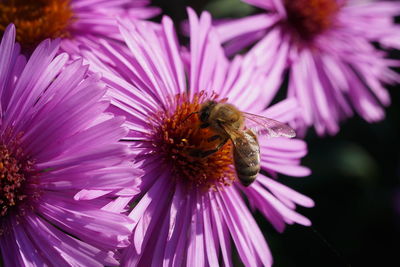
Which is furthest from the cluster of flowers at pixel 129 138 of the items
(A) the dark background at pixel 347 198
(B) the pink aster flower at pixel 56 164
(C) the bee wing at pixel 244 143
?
(A) the dark background at pixel 347 198

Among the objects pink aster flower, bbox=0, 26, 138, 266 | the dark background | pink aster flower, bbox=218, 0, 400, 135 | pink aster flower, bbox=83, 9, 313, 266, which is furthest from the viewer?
the dark background

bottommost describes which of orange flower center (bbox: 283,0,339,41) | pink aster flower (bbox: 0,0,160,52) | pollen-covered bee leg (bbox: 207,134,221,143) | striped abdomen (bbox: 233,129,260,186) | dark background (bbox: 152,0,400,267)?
dark background (bbox: 152,0,400,267)

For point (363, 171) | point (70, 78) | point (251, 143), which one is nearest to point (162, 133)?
point (251, 143)

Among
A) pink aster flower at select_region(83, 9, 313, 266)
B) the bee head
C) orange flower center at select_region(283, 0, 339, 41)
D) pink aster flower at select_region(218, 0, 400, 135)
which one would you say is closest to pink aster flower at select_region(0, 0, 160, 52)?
pink aster flower at select_region(83, 9, 313, 266)

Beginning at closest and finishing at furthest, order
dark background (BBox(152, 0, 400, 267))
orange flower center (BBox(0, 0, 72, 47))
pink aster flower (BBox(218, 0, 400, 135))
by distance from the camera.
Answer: orange flower center (BBox(0, 0, 72, 47)), pink aster flower (BBox(218, 0, 400, 135)), dark background (BBox(152, 0, 400, 267))

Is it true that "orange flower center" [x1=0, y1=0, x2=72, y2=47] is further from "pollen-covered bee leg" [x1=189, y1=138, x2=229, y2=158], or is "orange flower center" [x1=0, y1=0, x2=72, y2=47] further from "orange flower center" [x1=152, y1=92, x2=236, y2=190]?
"pollen-covered bee leg" [x1=189, y1=138, x2=229, y2=158]

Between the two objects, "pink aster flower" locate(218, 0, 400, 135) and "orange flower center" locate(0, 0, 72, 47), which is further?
"pink aster flower" locate(218, 0, 400, 135)

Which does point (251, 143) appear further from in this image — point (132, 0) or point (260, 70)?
point (132, 0)
